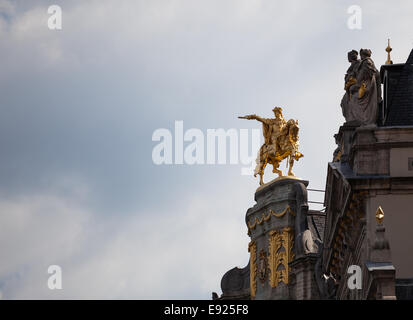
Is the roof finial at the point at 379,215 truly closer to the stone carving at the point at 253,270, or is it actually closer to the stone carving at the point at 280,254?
the stone carving at the point at 280,254

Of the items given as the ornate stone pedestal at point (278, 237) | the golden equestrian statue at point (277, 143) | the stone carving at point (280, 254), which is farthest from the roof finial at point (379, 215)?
the golden equestrian statue at point (277, 143)

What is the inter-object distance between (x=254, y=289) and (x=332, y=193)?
1622 cm

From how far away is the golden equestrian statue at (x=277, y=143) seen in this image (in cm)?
8806

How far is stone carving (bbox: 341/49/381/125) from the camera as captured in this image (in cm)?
6969

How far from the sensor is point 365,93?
2749 inches

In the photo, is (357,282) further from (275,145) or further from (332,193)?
(275,145)

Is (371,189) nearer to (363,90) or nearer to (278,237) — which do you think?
(363,90)

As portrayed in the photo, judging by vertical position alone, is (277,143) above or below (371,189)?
above

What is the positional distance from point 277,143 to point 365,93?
732 inches

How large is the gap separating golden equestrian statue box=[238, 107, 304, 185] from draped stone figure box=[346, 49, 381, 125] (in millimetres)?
17672

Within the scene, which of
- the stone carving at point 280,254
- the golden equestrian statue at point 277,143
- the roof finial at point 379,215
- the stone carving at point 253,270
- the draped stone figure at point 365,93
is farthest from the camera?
the stone carving at point 253,270

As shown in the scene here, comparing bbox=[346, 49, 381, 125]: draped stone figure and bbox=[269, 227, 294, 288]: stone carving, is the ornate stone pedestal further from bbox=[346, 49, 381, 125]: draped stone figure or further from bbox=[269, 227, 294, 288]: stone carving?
bbox=[346, 49, 381, 125]: draped stone figure

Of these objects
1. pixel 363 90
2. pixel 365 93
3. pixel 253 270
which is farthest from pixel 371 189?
pixel 253 270
